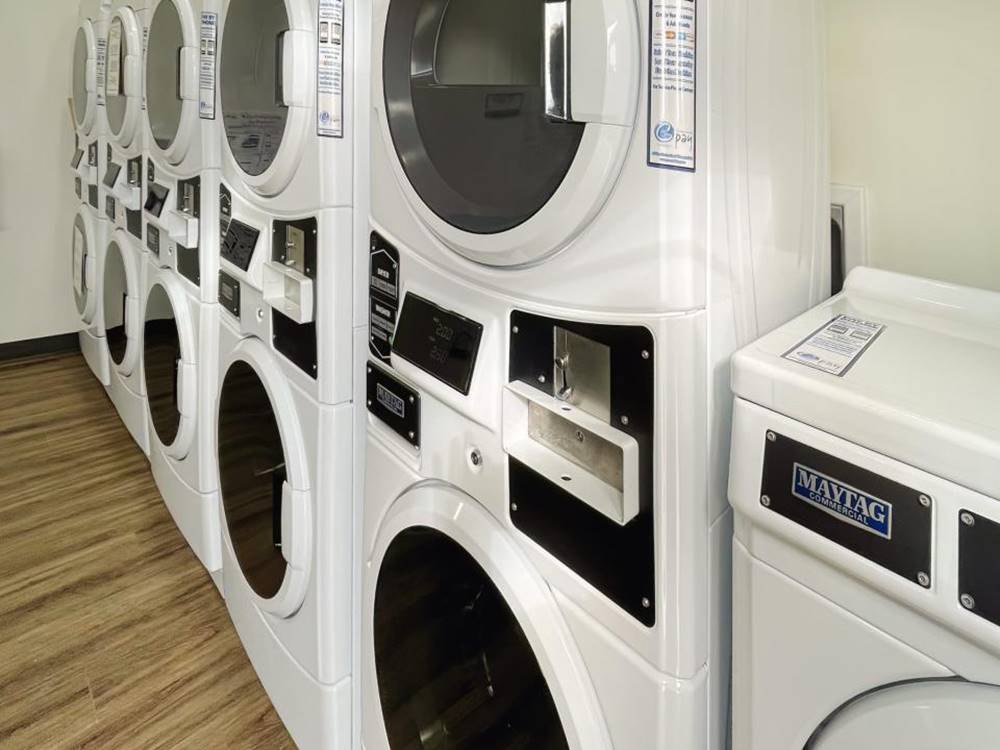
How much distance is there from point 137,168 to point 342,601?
1.70 metres

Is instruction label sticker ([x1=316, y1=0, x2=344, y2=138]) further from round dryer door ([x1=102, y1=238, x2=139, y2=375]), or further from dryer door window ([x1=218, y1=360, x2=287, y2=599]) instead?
round dryer door ([x1=102, y1=238, x2=139, y2=375])

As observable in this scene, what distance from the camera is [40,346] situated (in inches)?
144

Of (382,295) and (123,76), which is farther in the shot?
(123,76)

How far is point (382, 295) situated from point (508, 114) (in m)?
0.36

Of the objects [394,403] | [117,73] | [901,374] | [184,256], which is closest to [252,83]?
[184,256]

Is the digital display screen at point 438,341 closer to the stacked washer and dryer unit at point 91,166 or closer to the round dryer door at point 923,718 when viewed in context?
the round dryer door at point 923,718

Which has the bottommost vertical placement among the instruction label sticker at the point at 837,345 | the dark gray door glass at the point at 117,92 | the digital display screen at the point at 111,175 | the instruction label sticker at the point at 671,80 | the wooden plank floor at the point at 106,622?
the wooden plank floor at the point at 106,622

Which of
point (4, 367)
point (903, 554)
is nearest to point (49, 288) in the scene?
point (4, 367)

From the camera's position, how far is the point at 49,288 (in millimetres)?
3656

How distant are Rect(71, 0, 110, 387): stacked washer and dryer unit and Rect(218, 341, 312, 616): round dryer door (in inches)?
63.9

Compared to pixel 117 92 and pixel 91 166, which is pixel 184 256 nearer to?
pixel 117 92

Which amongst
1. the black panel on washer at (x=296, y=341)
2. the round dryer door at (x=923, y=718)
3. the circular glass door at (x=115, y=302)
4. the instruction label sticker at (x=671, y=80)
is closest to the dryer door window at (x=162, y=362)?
the circular glass door at (x=115, y=302)

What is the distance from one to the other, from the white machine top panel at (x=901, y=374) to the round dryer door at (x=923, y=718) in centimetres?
14

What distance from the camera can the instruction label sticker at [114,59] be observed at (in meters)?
2.27
